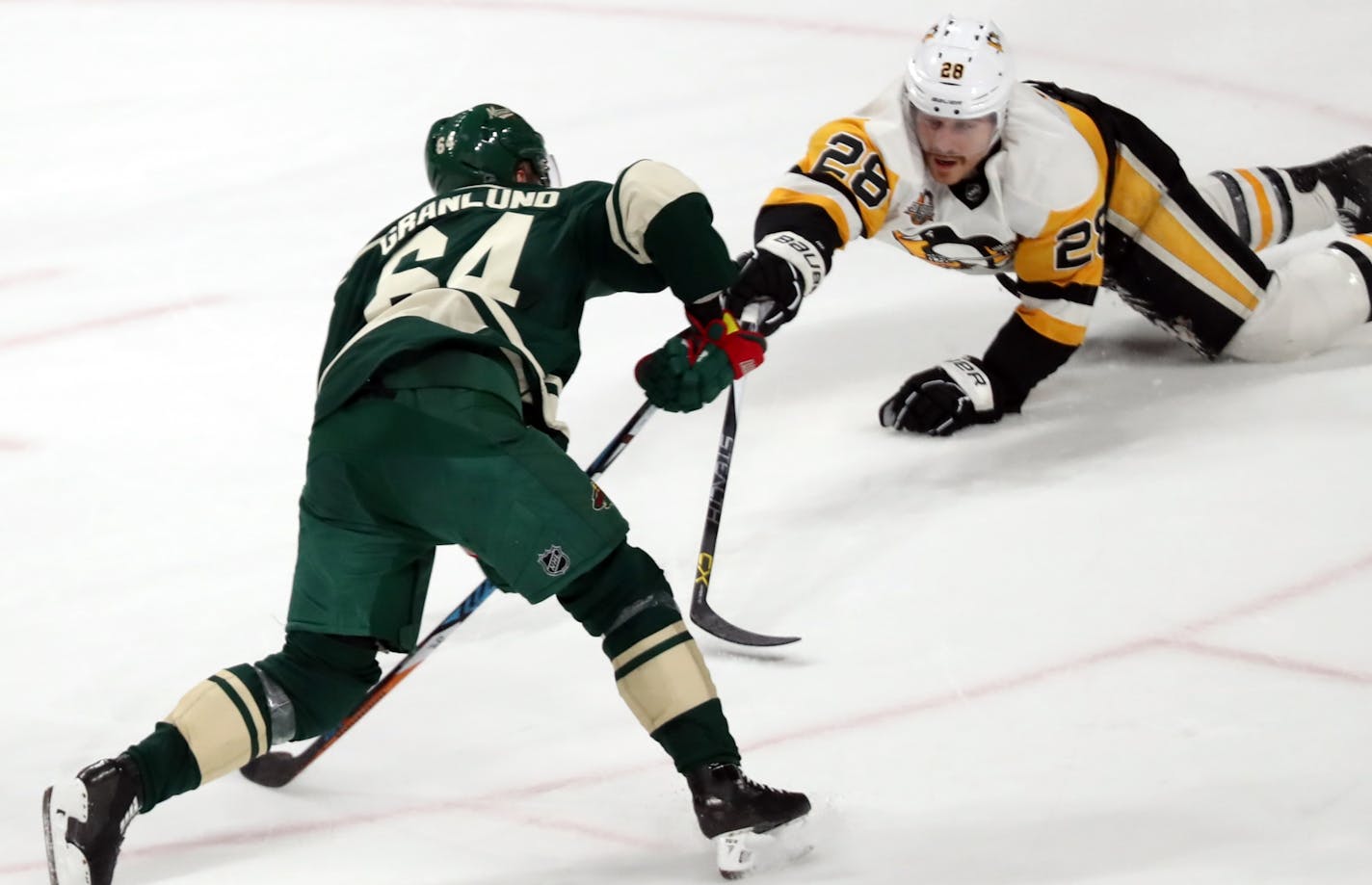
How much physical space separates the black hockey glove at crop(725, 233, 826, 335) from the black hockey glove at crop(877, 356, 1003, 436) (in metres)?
0.33

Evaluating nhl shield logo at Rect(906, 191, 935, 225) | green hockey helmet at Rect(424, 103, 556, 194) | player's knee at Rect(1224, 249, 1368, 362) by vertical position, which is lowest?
player's knee at Rect(1224, 249, 1368, 362)

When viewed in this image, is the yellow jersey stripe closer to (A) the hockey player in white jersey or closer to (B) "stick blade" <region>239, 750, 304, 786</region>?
(A) the hockey player in white jersey

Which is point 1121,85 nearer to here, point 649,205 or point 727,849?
point 649,205

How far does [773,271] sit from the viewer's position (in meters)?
3.20

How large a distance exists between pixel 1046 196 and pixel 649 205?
4.14 feet

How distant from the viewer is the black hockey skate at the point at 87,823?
1.99 metres

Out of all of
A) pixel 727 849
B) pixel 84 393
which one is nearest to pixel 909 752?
pixel 727 849

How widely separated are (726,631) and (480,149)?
820 millimetres

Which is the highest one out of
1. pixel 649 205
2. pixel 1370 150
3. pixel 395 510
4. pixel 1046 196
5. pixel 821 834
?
pixel 649 205

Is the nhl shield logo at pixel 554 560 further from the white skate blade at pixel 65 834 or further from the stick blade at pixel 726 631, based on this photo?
the stick blade at pixel 726 631

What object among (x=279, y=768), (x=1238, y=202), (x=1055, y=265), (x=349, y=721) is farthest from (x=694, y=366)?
(x=1238, y=202)

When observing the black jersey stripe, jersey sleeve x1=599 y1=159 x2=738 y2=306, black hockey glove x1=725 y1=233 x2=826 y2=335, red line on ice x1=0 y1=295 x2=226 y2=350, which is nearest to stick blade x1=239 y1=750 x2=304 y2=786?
jersey sleeve x1=599 y1=159 x2=738 y2=306

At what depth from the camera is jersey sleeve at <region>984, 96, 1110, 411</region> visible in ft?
10.8

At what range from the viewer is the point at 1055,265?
3354 millimetres
